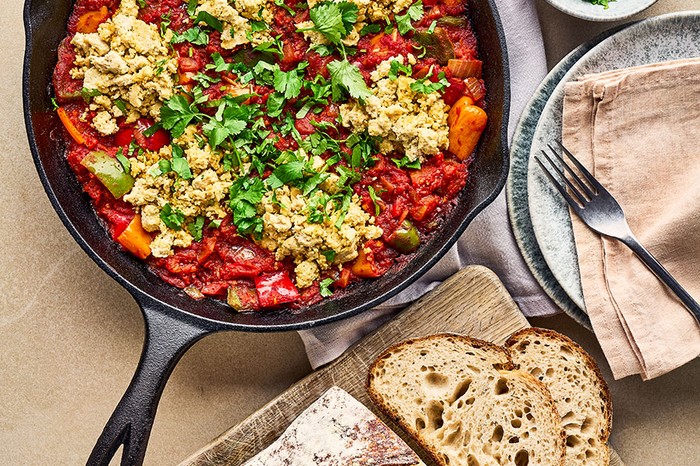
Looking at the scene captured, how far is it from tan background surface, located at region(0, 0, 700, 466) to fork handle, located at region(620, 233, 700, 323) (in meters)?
0.63

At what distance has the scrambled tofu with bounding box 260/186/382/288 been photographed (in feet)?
12.5

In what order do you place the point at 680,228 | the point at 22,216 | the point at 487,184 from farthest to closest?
the point at 22,216 → the point at 680,228 → the point at 487,184

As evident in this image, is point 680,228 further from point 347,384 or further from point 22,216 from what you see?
point 22,216

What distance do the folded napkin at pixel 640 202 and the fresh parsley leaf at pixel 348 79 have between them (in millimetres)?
1162

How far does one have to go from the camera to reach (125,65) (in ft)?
12.3

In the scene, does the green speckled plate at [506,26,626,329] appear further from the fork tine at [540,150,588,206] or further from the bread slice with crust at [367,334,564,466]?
the bread slice with crust at [367,334,564,466]

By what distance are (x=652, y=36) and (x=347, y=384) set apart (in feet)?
8.39

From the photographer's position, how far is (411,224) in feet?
13.1

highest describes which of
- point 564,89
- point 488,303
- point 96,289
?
point 564,89

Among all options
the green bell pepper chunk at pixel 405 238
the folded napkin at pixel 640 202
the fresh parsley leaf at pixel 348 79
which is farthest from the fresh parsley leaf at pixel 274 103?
the folded napkin at pixel 640 202

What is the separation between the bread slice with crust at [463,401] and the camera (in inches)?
162

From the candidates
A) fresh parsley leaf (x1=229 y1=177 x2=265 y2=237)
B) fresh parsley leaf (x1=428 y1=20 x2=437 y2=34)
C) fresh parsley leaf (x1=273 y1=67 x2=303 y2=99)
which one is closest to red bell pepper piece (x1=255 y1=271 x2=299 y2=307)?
fresh parsley leaf (x1=229 y1=177 x2=265 y2=237)

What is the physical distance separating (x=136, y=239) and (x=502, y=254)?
6.54ft

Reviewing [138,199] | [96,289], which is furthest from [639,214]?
[96,289]
